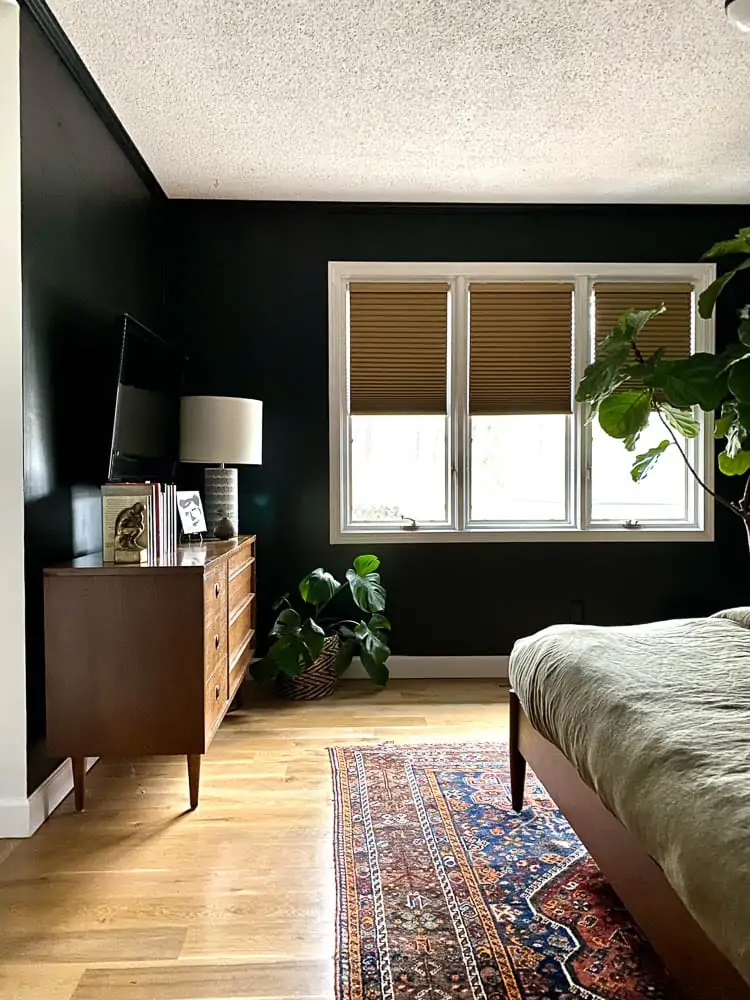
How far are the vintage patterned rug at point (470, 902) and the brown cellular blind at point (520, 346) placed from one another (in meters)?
2.21

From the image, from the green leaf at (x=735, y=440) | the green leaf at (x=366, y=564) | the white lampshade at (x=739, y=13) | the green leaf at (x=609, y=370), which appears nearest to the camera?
the green leaf at (x=735, y=440)

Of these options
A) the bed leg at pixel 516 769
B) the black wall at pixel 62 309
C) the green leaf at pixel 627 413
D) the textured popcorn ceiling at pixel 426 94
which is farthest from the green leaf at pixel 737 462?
the black wall at pixel 62 309

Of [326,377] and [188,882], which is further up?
[326,377]

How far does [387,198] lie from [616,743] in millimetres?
3448

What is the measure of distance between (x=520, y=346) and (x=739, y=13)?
2187mm

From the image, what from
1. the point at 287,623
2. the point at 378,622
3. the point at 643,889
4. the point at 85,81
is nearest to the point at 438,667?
the point at 378,622

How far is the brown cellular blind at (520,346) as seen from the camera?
446 cm

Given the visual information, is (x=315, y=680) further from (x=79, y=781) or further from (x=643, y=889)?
(x=643, y=889)

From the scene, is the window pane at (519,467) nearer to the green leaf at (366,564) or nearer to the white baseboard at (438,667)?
the green leaf at (366,564)

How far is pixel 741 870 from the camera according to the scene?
43.6 inches

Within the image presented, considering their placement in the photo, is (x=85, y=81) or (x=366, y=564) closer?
(x=85, y=81)

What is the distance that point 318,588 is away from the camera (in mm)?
3982

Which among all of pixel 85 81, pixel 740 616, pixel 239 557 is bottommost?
pixel 740 616

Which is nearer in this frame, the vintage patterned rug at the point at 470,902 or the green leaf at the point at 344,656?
the vintage patterned rug at the point at 470,902
